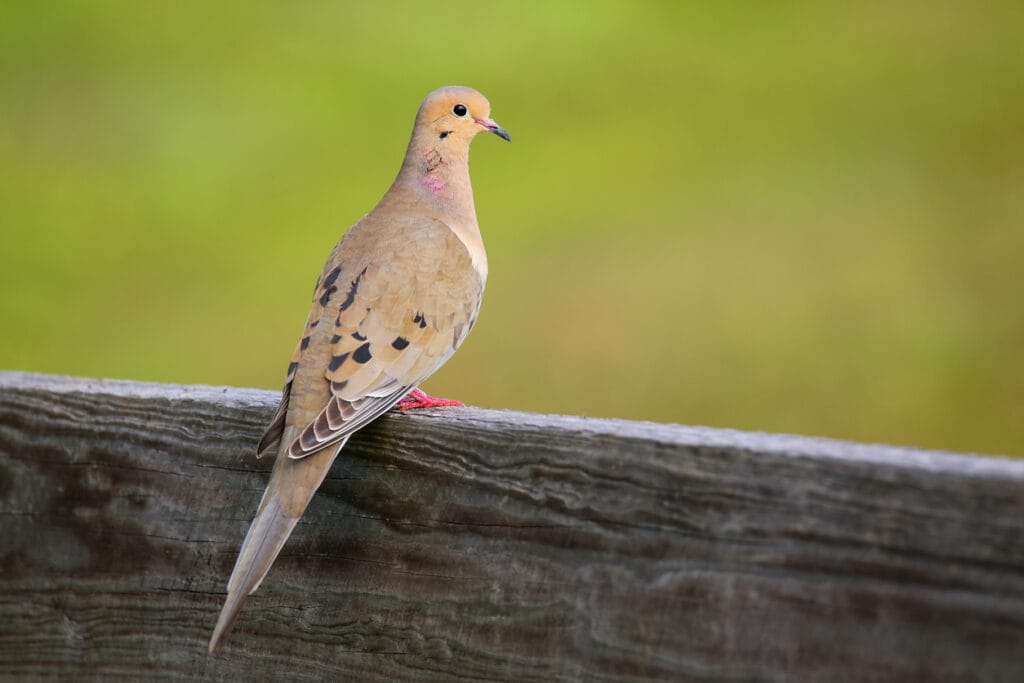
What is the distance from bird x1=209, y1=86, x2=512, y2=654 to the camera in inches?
86.4

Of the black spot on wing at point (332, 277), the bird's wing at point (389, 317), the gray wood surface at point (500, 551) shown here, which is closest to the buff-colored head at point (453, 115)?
the bird's wing at point (389, 317)

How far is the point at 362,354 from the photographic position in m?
2.79

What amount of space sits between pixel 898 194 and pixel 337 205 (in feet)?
8.78

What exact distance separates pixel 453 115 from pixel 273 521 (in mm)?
1846

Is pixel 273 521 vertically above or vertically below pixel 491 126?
below

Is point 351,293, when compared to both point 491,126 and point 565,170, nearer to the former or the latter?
point 491,126

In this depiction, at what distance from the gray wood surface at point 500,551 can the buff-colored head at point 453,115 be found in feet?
4.29

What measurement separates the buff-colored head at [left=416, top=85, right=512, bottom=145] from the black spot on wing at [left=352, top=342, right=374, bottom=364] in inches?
40.4

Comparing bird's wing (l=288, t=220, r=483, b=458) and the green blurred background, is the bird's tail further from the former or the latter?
the green blurred background

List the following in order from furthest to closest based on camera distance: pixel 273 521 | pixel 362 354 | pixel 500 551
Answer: pixel 362 354, pixel 273 521, pixel 500 551

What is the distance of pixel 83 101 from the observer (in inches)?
273

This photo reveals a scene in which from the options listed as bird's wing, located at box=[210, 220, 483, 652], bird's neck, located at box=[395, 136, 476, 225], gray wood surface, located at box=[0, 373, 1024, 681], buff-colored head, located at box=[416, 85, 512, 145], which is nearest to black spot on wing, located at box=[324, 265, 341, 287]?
bird's wing, located at box=[210, 220, 483, 652]

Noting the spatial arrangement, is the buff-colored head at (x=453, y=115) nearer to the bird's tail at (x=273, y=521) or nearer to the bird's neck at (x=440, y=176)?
the bird's neck at (x=440, y=176)

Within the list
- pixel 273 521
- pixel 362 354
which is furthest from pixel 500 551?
Result: pixel 362 354
